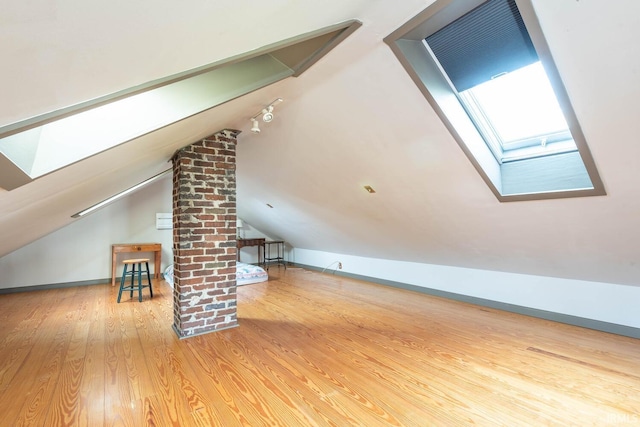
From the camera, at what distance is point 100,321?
3.64 meters

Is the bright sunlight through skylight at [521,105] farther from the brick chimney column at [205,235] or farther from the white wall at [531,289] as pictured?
the brick chimney column at [205,235]

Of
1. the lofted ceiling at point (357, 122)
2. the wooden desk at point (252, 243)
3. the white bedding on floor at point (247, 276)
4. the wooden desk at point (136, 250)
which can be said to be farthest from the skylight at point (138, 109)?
the wooden desk at point (252, 243)

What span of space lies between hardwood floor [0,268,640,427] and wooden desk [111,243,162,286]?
189 cm

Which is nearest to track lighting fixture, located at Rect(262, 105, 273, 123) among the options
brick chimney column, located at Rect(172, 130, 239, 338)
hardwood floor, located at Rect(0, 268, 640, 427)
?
brick chimney column, located at Rect(172, 130, 239, 338)

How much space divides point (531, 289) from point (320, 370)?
2.77 m

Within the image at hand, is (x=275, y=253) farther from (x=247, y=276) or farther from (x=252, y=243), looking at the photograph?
(x=247, y=276)

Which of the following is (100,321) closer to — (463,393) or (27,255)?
(27,255)

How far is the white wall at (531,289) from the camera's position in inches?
120

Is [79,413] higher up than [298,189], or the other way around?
[298,189]

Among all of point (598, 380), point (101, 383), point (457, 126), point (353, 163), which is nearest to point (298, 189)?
point (353, 163)

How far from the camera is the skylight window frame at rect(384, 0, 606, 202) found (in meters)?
1.66

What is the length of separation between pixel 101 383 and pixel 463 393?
247 cm

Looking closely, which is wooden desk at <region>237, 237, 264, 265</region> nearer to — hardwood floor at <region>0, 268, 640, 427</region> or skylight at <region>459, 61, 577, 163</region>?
hardwood floor at <region>0, 268, 640, 427</region>

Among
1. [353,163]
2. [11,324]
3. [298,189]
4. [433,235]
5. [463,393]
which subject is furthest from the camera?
[298,189]
